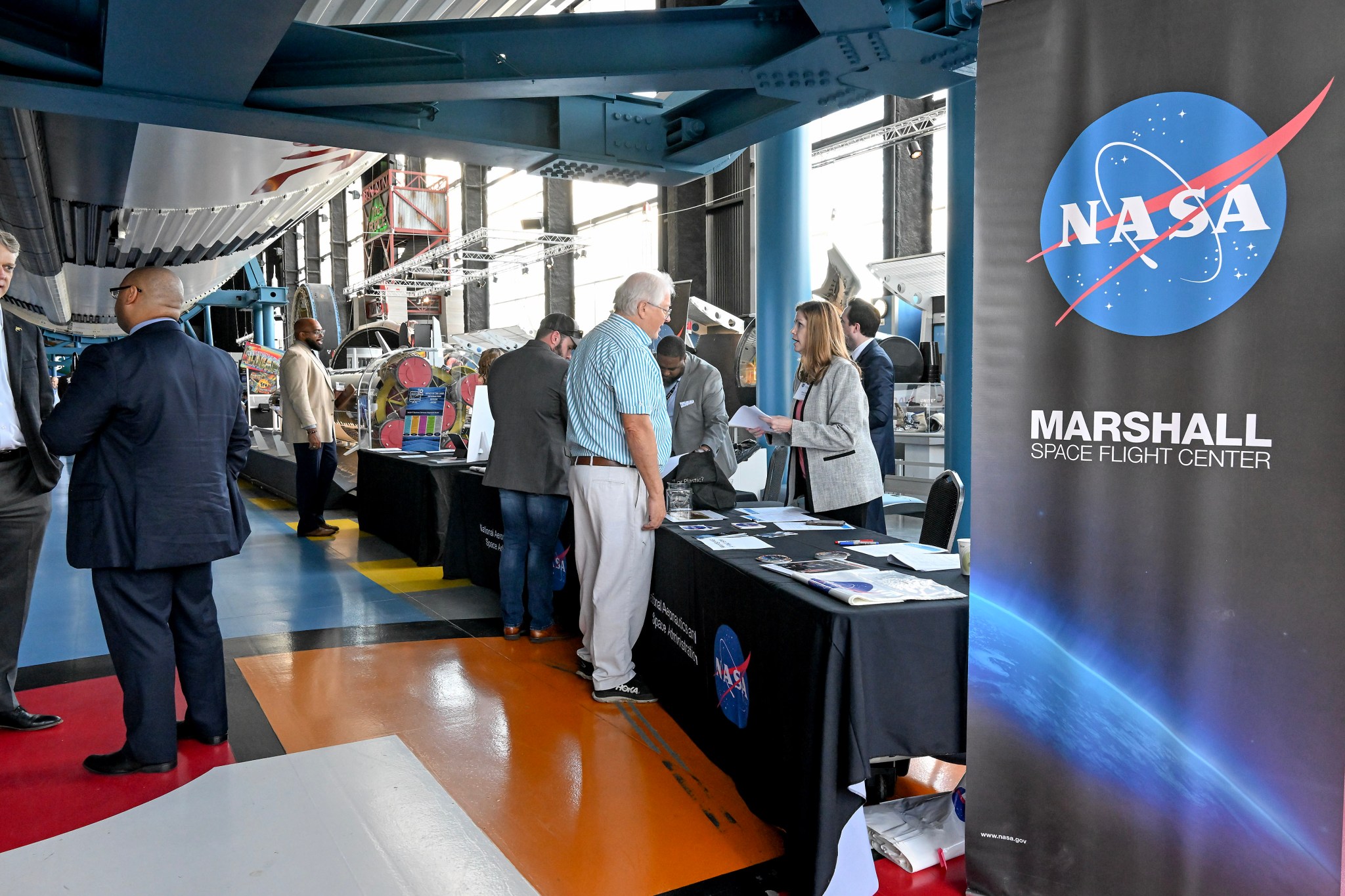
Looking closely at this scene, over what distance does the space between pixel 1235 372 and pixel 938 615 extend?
791mm

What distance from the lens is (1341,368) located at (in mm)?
1477

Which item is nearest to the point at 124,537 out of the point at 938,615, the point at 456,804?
the point at 456,804

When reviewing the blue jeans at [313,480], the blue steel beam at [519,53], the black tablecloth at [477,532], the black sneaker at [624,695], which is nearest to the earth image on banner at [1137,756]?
the black sneaker at [624,695]

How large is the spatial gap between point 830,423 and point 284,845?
2221 mm

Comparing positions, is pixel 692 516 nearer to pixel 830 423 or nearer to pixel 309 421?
pixel 830 423

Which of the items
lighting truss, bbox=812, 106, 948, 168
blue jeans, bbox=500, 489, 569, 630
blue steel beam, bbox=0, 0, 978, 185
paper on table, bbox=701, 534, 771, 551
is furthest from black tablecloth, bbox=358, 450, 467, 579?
lighting truss, bbox=812, 106, 948, 168

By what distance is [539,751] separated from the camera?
2805 millimetres

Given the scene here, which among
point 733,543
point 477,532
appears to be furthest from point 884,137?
point 733,543

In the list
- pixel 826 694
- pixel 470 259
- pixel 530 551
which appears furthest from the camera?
pixel 470 259

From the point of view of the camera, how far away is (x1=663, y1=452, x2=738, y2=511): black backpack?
3.40 m

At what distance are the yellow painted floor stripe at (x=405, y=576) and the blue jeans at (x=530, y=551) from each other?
1.33 metres

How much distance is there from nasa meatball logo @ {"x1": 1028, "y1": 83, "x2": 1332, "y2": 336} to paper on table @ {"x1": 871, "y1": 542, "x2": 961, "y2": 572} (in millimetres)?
842

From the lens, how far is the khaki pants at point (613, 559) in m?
3.01

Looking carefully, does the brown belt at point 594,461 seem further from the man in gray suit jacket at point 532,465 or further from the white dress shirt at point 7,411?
the white dress shirt at point 7,411
